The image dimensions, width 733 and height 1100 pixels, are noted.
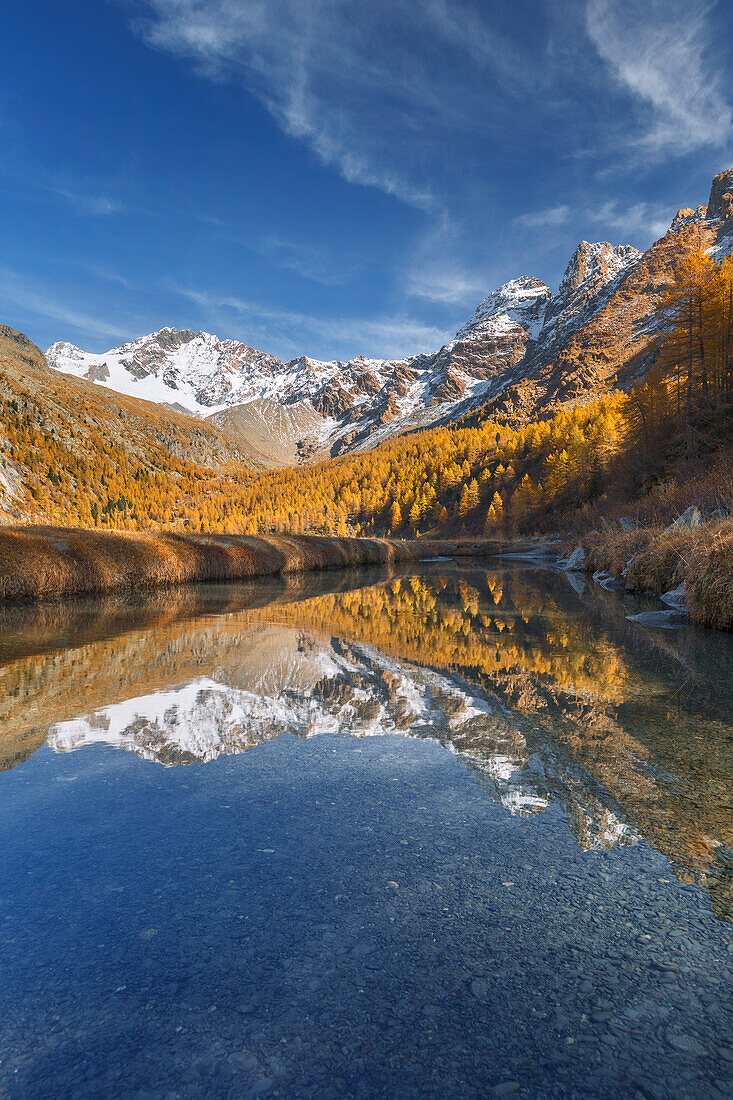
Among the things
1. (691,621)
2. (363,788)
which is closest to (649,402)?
(691,621)

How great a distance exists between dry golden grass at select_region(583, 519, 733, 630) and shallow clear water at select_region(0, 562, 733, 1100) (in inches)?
192

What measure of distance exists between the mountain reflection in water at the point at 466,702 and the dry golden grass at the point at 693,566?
0.65 meters

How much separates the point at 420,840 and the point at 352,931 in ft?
3.03

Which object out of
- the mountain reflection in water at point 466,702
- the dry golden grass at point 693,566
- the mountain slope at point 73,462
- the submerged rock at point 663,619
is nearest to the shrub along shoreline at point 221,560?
the dry golden grass at point 693,566

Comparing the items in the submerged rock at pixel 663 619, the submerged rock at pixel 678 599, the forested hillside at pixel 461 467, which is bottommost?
the submerged rock at pixel 663 619

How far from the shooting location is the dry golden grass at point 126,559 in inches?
712

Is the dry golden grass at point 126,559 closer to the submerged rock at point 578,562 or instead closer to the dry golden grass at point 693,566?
the submerged rock at point 578,562

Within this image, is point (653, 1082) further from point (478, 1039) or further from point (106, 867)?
point (106, 867)

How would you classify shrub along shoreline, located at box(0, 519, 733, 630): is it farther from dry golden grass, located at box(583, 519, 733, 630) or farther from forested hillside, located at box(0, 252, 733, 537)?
forested hillside, located at box(0, 252, 733, 537)

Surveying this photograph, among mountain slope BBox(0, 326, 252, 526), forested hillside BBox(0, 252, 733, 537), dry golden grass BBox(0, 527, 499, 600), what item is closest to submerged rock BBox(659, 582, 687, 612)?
forested hillside BBox(0, 252, 733, 537)

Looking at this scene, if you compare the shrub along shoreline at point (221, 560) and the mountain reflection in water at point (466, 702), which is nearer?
the mountain reflection in water at point (466, 702)

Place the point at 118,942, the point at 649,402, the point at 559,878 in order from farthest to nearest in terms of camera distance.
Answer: the point at 649,402
the point at 559,878
the point at 118,942

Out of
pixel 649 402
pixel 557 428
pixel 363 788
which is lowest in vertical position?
pixel 363 788

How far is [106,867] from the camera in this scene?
2.95 m
